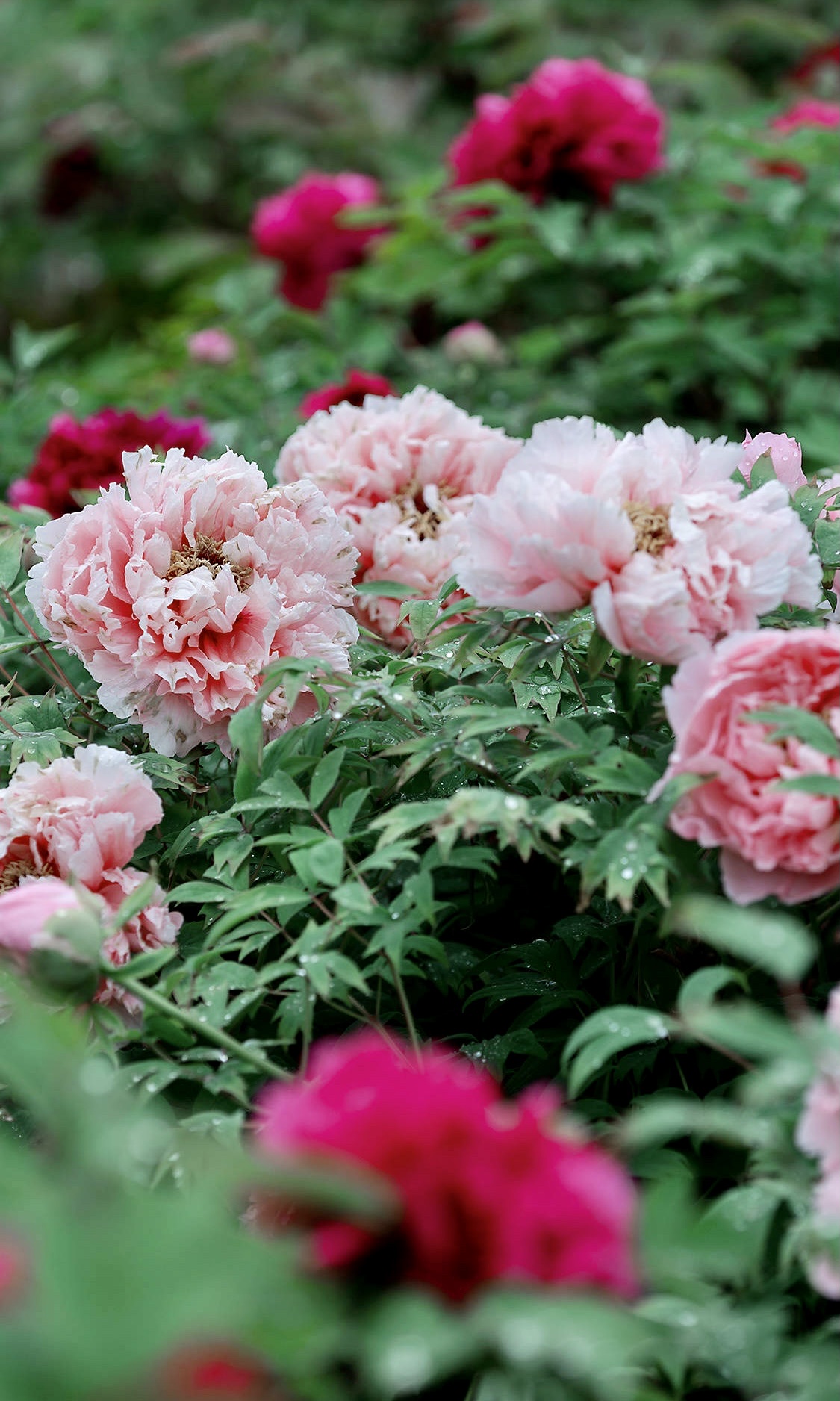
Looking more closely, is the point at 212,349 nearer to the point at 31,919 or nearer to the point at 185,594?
the point at 185,594

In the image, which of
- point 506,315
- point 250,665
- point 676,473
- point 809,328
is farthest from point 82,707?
point 506,315

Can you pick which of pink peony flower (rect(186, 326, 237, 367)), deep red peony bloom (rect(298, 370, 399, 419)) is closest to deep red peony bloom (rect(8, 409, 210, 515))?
deep red peony bloom (rect(298, 370, 399, 419))

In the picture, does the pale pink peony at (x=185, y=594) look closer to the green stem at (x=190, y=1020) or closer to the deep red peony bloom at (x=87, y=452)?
the green stem at (x=190, y=1020)

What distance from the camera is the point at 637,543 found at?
2.60 feet

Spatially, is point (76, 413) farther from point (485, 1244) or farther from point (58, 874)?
point (485, 1244)

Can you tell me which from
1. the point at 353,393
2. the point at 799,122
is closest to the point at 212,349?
the point at 353,393

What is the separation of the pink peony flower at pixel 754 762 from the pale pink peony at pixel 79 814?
34 centimetres

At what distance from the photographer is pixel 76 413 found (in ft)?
6.17

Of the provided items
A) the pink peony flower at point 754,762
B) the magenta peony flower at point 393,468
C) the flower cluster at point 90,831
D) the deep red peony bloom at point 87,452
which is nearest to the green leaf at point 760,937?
the pink peony flower at point 754,762

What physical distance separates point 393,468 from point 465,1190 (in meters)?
0.79

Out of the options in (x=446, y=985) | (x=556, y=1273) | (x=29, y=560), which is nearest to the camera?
(x=556, y=1273)

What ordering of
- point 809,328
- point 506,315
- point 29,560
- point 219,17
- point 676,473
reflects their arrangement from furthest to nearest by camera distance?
point 219,17 → point 506,315 → point 809,328 → point 29,560 → point 676,473

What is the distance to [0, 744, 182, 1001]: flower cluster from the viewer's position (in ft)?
2.74

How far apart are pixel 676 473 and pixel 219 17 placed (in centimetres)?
328
